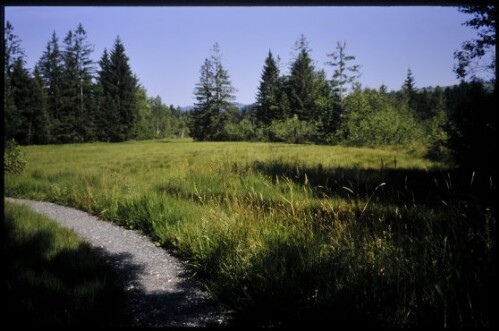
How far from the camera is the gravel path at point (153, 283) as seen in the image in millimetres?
2863

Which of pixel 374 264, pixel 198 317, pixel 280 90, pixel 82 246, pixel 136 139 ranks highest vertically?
pixel 280 90

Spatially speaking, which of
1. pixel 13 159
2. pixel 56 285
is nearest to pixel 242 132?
pixel 13 159

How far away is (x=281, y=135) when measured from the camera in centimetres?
3953

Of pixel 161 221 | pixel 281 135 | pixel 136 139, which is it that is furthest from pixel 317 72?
pixel 161 221

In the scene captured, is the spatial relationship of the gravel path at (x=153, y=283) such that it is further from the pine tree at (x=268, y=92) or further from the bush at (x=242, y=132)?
the pine tree at (x=268, y=92)

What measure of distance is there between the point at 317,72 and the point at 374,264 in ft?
162

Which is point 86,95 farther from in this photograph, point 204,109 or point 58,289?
point 58,289

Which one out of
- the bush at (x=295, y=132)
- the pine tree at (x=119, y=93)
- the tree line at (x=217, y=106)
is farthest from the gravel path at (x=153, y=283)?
the pine tree at (x=119, y=93)

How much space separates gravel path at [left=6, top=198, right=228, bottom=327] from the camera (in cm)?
286

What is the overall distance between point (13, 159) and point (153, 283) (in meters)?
8.32

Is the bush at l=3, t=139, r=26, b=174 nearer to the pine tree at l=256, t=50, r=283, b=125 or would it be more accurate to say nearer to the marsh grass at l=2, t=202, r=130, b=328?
the marsh grass at l=2, t=202, r=130, b=328

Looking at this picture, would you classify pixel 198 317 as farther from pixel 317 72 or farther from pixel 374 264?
pixel 317 72

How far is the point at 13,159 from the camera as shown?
9.10 metres

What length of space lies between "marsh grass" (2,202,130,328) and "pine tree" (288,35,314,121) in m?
45.2
